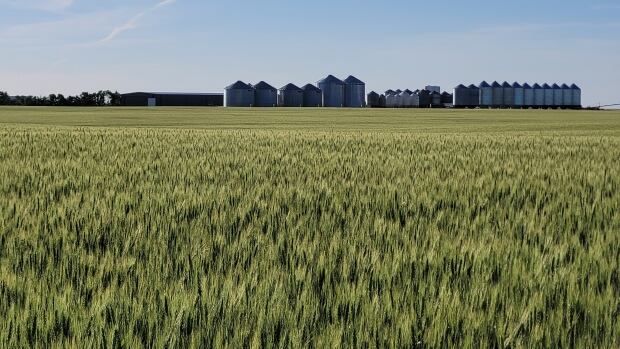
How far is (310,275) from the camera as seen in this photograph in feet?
10.3

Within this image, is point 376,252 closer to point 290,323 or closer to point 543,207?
point 290,323

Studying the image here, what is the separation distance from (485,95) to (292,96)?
135 feet

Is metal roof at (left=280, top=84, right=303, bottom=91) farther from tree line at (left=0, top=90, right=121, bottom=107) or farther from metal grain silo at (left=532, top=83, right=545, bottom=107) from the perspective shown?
metal grain silo at (left=532, top=83, right=545, bottom=107)

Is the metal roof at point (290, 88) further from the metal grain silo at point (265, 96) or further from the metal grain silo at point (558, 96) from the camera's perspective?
the metal grain silo at point (558, 96)

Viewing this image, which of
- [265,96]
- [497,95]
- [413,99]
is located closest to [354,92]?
[413,99]

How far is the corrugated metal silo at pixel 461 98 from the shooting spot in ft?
466

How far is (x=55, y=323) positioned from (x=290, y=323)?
0.86 metres

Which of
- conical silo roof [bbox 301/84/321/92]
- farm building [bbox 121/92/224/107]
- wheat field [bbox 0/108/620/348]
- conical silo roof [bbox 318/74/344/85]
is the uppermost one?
conical silo roof [bbox 318/74/344/85]

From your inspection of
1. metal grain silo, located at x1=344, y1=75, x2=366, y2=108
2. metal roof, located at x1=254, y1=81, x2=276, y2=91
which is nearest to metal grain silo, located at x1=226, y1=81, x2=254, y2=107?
metal roof, located at x1=254, y1=81, x2=276, y2=91

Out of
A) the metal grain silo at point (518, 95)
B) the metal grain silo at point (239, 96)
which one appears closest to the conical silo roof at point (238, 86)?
the metal grain silo at point (239, 96)

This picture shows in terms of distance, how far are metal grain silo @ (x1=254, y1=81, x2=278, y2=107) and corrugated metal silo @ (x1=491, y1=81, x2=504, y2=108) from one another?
46224 millimetres

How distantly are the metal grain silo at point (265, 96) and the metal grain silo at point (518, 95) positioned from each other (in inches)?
2040

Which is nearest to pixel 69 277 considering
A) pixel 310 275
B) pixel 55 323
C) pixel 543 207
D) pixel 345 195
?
pixel 55 323

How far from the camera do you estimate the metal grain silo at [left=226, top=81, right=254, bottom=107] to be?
13425 centimetres
